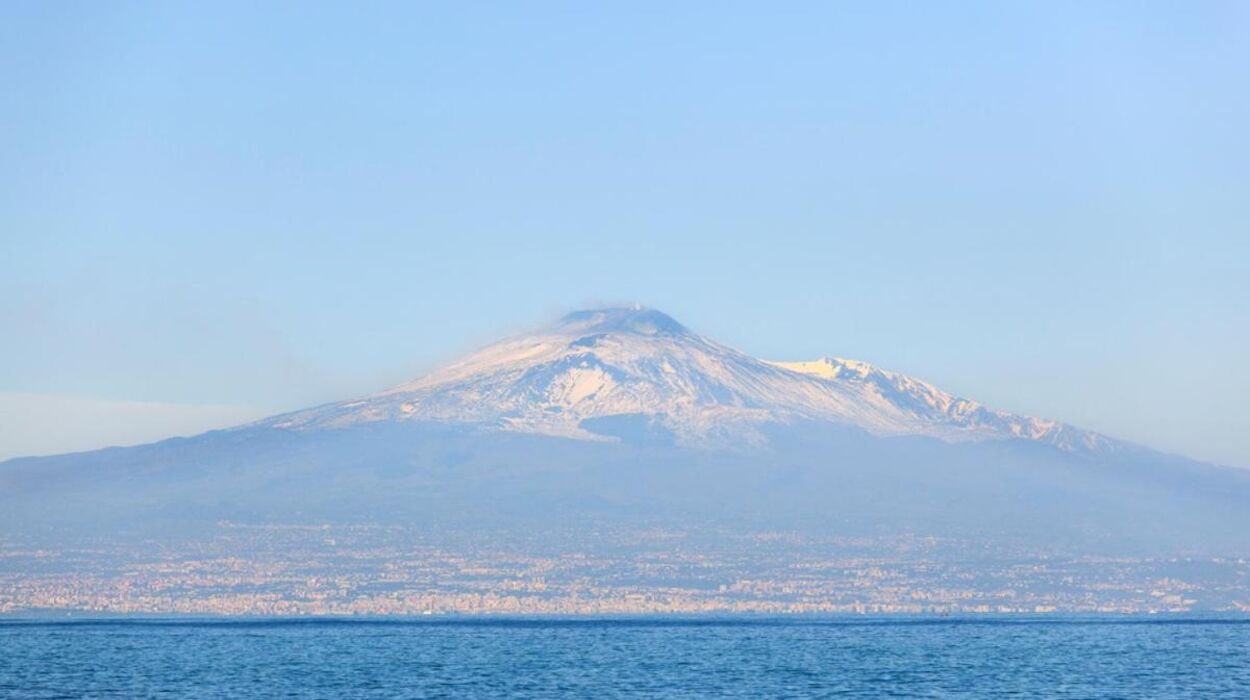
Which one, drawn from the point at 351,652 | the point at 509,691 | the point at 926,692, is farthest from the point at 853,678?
the point at 351,652

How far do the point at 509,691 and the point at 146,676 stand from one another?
68.1ft

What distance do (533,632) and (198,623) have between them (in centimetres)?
3288

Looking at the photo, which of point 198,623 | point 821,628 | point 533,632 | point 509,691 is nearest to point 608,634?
point 533,632

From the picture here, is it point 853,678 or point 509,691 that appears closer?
point 509,691

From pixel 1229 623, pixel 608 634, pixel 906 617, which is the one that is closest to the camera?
pixel 608 634

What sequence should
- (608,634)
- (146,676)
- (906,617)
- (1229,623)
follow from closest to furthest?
(146,676)
(608,634)
(1229,623)
(906,617)

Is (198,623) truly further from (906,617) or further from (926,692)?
(926,692)

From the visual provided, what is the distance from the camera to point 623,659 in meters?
122

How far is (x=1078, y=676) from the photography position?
11100 centimetres

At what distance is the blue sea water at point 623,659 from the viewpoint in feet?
334

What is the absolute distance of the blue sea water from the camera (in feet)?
334

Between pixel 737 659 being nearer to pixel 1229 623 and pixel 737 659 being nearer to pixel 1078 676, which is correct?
pixel 1078 676

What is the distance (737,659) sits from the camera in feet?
405

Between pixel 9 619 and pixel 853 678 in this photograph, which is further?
pixel 9 619
